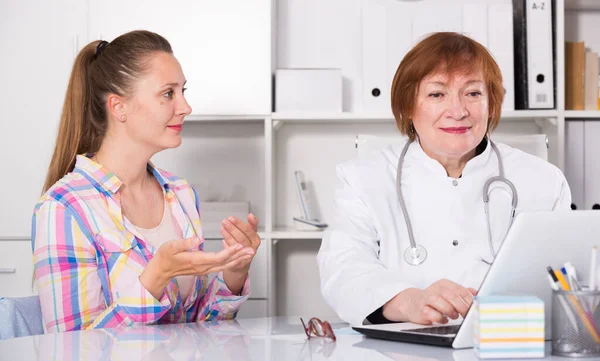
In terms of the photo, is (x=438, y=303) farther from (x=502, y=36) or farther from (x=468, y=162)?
(x=502, y=36)

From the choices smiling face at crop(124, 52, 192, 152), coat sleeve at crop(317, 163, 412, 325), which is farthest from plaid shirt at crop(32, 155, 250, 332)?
coat sleeve at crop(317, 163, 412, 325)

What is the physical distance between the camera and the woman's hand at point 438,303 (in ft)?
3.95

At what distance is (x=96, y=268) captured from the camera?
1648 mm

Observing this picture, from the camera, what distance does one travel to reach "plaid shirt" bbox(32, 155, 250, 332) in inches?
61.9

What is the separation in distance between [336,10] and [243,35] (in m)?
0.47

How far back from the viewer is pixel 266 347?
1.17 meters

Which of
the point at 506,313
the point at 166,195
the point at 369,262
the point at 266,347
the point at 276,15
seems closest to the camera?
the point at 506,313

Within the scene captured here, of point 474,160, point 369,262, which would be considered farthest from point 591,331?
point 474,160

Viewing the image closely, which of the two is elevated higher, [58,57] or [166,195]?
[58,57]

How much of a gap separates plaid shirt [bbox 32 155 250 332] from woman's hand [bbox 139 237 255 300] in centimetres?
3

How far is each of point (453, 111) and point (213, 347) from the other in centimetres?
81

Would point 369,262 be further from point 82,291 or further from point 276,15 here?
point 276,15

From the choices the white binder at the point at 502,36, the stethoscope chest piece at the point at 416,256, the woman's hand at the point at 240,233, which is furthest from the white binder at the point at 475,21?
the woman's hand at the point at 240,233

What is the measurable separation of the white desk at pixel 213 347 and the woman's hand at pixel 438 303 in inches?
3.4
